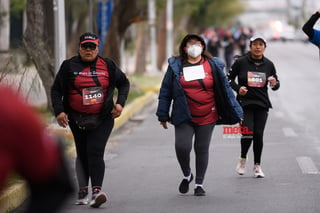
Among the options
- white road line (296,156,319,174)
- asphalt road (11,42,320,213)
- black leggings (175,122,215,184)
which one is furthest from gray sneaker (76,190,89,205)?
white road line (296,156,319,174)

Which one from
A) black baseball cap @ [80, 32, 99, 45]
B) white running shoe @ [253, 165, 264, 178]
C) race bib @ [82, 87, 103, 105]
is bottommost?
white running shoe @ [253, 165, 264, 178]

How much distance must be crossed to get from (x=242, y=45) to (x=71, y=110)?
90.8 ft

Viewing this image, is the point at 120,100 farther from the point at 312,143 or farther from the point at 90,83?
the point at 312,143

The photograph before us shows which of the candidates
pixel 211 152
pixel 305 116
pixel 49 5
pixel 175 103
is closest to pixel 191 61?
pixel 175 103

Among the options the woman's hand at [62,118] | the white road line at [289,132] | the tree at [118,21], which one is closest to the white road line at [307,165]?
the white road line at [289,132]

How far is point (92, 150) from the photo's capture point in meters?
8.33

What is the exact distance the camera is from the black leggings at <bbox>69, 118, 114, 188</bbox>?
8.34 meters

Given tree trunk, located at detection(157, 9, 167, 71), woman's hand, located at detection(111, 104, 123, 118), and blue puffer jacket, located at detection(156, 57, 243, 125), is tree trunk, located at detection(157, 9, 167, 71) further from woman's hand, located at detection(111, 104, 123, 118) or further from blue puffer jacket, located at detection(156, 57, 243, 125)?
woman's hand, located at detection(111, 104, 123, 118)

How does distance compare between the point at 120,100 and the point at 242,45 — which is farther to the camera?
the point at 242,45

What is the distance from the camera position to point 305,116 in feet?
60.5

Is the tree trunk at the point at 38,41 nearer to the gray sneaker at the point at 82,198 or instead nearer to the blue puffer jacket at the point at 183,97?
the blue puffer jacket at the point at 183,97

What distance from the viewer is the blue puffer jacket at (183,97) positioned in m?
8.72

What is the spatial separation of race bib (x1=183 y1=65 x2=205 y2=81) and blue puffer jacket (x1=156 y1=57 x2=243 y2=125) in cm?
7

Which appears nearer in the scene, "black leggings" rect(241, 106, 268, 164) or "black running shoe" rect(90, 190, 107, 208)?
"black running shoe" rect(90, 190, 107, 208)
